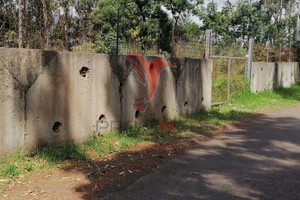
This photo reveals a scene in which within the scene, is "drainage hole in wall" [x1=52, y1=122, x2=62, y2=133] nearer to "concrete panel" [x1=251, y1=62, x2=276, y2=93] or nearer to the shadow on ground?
the shadow on ground

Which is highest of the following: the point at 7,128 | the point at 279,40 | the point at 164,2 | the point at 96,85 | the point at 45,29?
the point at 164,2

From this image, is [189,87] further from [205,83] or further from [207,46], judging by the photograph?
[207,46]

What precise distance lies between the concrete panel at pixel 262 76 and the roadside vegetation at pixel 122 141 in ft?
7.92

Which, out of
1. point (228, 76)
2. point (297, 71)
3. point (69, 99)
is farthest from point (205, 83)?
point (297, 71)

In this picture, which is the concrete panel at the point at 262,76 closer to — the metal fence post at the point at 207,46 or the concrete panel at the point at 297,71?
the metal fence post at the point at 207,46

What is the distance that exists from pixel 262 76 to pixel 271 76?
1184 millimetres

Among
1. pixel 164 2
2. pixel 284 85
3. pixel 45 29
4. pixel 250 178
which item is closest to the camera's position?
pixel 250 178

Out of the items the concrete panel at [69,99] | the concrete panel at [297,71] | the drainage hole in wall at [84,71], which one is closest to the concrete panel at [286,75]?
the concrete panel at [297,71]

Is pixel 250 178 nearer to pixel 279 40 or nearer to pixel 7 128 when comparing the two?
pixel 7 128

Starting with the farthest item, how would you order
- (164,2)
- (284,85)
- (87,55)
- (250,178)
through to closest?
(164,2)
(284,85)
(87,55)
(250,178)

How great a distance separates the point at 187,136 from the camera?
→ 6.11 metres

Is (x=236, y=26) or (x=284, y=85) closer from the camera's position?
(x=284, y=85)

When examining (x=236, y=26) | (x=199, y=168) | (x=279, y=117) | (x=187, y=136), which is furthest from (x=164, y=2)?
(x=199, y=168)

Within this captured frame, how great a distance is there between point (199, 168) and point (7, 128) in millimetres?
2518
